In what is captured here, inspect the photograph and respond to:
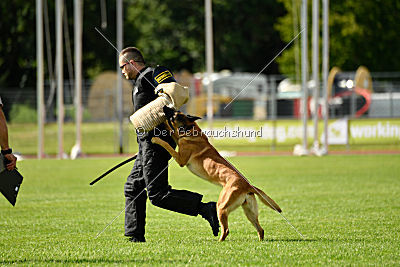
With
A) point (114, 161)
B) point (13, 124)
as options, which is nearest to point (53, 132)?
point (13, 124)

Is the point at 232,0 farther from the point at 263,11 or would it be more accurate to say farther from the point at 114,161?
the point at 114,161

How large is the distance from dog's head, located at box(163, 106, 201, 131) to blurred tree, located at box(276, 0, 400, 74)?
3587 cm

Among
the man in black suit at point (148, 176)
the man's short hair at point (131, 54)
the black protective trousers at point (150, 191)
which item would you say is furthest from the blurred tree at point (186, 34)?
the black protective trousers at point (150, 191)

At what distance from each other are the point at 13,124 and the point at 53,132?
6.38 ft

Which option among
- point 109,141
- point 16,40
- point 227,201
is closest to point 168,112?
point 227,201

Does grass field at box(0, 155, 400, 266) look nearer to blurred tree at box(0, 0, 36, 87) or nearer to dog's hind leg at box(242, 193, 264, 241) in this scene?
dog's hind leg at box(242, 193, 264, 241)

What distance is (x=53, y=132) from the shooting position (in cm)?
3388

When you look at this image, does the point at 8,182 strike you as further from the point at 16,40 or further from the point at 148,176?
the point at 16,40

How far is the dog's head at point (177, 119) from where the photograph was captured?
26.0ft

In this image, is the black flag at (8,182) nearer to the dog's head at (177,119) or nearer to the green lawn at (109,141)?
the dog's head at (177,119)

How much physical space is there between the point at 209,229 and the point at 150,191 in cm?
155

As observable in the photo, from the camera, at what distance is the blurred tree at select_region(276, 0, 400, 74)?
43.8m

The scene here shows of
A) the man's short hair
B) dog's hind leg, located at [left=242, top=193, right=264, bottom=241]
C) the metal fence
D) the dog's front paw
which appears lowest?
the metal fence

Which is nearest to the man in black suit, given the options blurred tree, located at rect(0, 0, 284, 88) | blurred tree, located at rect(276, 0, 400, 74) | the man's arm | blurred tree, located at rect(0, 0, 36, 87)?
the man's arm
